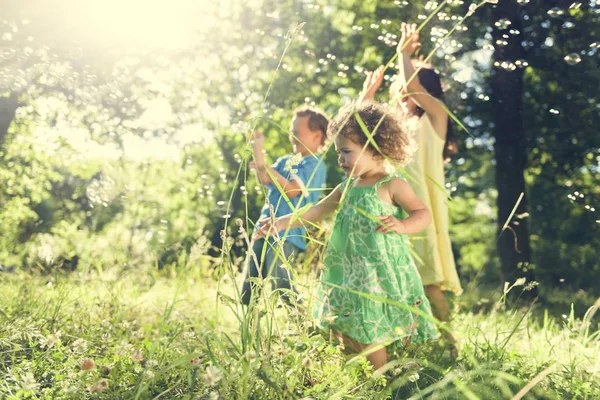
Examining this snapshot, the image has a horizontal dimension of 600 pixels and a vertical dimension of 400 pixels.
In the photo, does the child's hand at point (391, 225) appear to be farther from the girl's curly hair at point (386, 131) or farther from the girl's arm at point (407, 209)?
the girl's curly hair at point (386, 131)

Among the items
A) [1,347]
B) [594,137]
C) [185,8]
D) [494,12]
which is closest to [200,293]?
[1,347]

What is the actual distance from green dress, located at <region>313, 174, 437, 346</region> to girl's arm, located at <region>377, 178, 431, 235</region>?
0.05 metres

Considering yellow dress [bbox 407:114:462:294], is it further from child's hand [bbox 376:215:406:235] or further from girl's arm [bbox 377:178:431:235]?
child's hand [bbox 376:215:406:235]

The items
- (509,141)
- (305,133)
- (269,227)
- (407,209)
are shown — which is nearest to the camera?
(269,227)

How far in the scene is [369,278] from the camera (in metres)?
3.25

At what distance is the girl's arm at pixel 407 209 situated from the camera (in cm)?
328

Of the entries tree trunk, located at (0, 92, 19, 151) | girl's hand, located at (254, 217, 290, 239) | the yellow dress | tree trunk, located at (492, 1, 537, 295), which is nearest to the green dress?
girl's hand, located at (254, 217, 290, 239)

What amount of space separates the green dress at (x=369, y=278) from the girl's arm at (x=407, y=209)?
5 cm

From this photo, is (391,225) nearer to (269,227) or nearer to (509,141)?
(269,227)

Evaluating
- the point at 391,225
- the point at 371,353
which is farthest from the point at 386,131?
the point at 371,353

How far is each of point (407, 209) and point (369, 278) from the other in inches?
17.3

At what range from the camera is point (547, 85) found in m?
10.7

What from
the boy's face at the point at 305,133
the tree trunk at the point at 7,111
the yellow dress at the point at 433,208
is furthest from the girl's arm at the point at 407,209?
the tree trunk at the point at 7,111

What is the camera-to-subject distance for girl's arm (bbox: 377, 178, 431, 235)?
328 centimetres
